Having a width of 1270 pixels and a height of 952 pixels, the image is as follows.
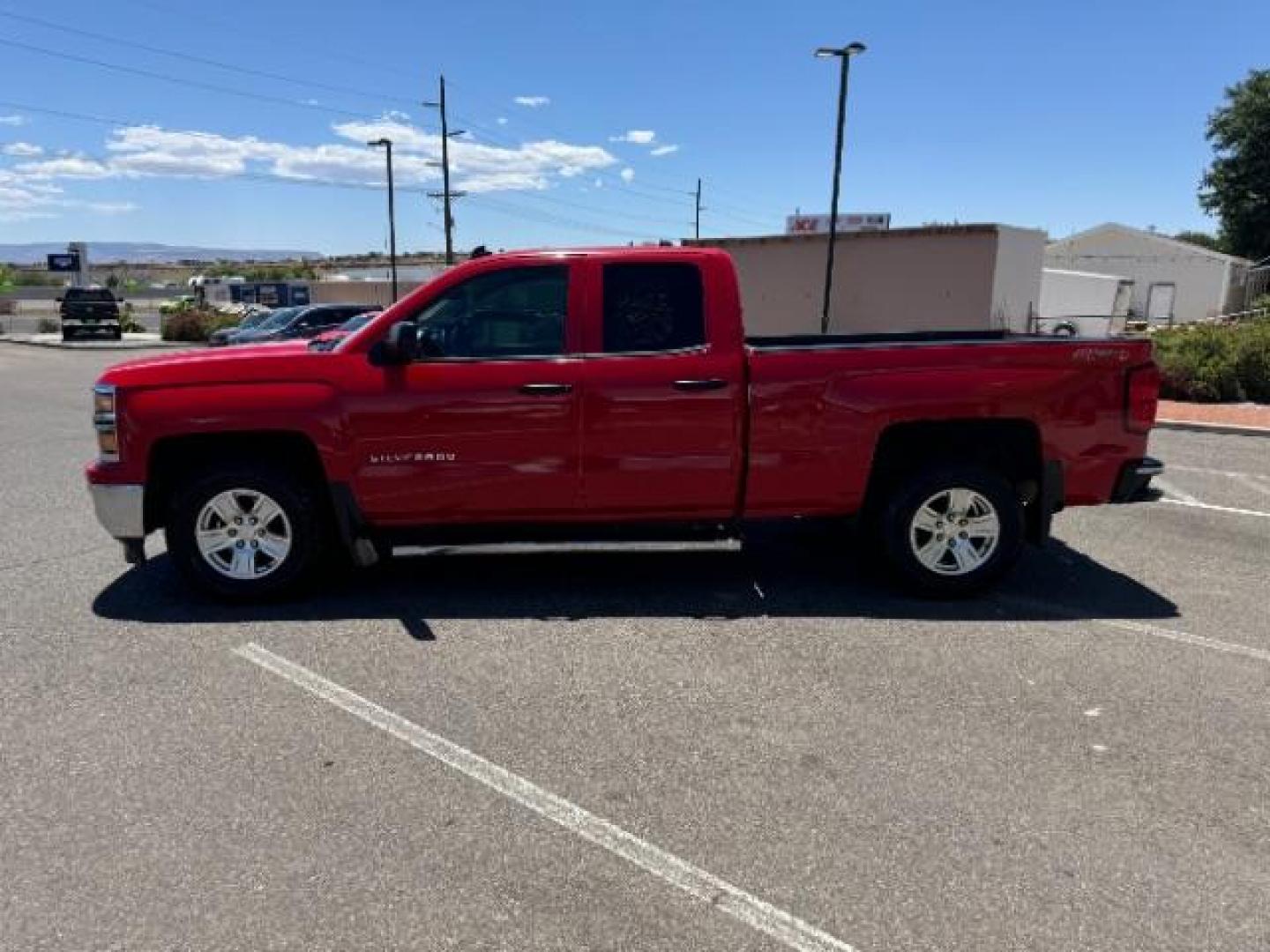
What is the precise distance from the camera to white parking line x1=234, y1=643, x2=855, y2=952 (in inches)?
101

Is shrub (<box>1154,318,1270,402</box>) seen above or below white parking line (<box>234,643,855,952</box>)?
above

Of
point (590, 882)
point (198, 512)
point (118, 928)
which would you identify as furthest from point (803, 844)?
point (198, 512)

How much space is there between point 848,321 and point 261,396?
72.0ft

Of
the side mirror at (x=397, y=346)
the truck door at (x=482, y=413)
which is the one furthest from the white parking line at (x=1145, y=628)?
the side mirror at (x=397, y=346)

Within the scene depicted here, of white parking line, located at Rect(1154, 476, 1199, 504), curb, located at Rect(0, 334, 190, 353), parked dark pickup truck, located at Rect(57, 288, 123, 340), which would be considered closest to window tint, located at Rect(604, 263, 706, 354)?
white parking line, located at Rect(1154, 476, 1199, 504)

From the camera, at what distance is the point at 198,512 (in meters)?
5.01

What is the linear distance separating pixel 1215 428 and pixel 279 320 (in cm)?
2121

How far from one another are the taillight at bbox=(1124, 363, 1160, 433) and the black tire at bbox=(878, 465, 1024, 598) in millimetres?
736

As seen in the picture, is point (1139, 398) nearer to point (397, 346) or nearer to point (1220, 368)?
point (397, 346)

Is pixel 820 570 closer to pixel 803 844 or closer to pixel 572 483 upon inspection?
pixel 572 483

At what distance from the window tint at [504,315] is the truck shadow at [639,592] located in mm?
1341

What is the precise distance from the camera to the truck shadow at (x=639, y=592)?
504 centimetres

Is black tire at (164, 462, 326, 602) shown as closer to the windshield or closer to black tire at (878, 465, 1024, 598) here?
black tire at (878, 465, 1024, 598)

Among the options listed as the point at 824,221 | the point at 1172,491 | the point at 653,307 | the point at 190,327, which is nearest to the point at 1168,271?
the point at 824,221
